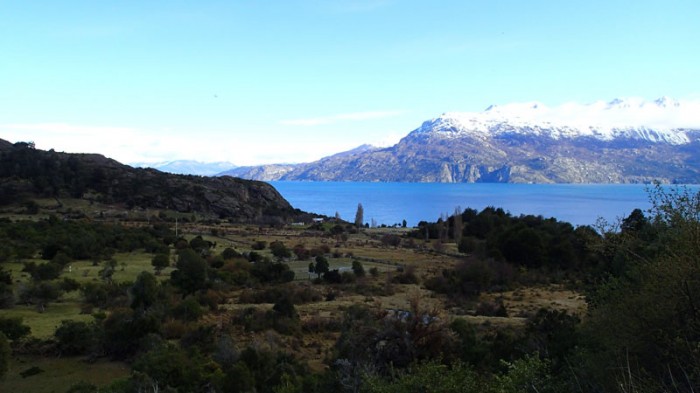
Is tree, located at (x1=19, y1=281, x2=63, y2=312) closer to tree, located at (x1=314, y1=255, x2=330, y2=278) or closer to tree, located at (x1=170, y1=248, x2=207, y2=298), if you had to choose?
tree, located at (x1=170, y1=248, x2=207, y2=298)

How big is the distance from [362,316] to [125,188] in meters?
90.3

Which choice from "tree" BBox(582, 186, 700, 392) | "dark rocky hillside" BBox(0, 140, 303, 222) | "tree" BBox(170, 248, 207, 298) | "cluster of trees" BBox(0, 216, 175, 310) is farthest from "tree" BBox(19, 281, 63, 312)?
"dark rocky hillside" BBox(0, 140, 303, 222)

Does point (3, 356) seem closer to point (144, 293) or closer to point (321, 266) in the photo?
point (144, 293)

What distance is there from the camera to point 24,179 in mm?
90688

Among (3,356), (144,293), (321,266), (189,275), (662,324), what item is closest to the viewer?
(662,324)

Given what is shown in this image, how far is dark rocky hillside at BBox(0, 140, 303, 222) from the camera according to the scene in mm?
89000

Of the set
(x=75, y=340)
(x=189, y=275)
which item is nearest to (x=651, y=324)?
(x=75, y=340)

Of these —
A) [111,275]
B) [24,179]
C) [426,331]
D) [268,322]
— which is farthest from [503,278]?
[24,179]

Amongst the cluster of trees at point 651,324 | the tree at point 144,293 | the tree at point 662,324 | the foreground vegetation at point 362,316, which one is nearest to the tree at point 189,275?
the foreground vegetation at point 362,316

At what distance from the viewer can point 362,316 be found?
21281mm

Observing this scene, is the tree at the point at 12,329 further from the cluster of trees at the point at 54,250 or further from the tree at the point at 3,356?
the cluster of trees at the point at 54,250

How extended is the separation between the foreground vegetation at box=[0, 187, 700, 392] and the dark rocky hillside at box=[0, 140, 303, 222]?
140ft

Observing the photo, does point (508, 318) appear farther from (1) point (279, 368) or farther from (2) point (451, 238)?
(2) point (451, 238)

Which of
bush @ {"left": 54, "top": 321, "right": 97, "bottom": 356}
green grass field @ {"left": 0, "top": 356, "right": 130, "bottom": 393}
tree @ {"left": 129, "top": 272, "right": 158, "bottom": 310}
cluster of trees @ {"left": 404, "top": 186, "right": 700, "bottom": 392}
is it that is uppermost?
cluster of trees @ {"left": 404, "top": 186, "right": 700, "bottom": 392}
